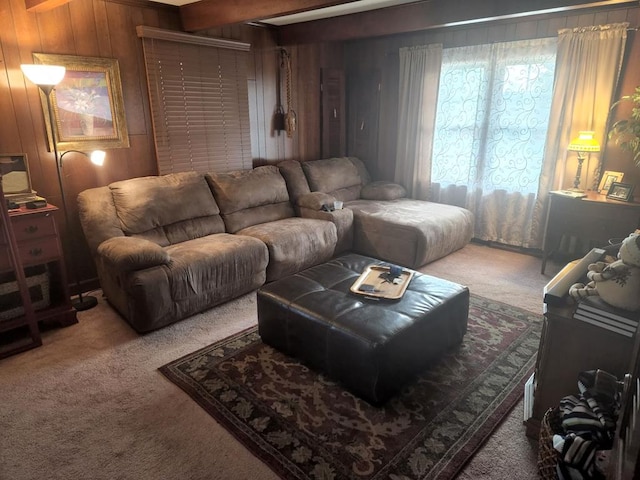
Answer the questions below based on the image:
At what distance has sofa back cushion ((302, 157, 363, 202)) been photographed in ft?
15.1

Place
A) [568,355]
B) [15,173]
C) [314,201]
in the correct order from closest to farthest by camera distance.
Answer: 1. [568,355]
2. [15,173]
3. [314,201]

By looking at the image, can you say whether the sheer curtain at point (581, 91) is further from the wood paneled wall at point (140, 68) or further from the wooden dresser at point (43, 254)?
the wooden dresser at point (43, 254)

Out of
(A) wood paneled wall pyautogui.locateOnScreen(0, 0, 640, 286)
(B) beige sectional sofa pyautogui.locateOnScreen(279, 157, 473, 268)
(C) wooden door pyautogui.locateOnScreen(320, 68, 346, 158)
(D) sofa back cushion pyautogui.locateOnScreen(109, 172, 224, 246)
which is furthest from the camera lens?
(C) wooden door pyautogui.locateOnScreen(320, 68, 346, 158)

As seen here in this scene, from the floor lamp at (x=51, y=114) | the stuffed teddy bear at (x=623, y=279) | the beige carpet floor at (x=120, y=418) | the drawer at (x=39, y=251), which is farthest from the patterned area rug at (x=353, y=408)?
the floor lamp at (x=51, y=114)

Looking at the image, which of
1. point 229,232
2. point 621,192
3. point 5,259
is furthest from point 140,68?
point 621,192

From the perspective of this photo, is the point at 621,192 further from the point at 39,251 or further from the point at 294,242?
the point at 39,251

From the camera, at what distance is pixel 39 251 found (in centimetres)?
264

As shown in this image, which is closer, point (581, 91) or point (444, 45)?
point (581, 91)

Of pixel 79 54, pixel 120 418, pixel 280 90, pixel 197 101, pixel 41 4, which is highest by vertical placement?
pixel 41 4

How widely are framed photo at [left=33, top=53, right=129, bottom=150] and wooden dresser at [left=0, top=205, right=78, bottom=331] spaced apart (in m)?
0.77

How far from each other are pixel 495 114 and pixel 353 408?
137 inches

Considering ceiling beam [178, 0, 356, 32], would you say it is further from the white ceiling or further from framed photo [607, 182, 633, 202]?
framed photo [607, 182, 633, 202]

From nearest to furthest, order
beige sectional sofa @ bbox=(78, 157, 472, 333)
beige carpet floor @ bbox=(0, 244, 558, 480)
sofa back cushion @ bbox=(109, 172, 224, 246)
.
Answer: beige carpet floor @ bbox=(0, 244, 558, 480)
beige sectional sofa @ bbox=(78, 157, 472, 333)
sofa back cushion @ bbox=(109, 172, 224, 246)

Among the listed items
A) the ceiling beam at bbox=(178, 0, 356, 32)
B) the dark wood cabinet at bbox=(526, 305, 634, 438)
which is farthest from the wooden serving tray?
the ceiling beam at bbox=(178, 0, 356, 32)
